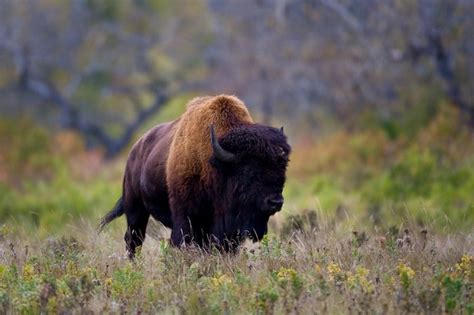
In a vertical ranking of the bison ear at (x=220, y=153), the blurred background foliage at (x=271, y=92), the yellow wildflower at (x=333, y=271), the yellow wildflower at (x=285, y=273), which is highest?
the blurred background foliage at (x=271, y=92)

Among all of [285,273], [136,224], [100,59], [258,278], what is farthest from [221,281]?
[100,59]

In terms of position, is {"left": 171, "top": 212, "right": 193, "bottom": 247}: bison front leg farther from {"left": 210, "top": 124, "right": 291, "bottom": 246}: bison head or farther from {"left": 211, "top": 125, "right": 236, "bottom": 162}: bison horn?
{"left": 211, "top": 125, "right": 236, "bottom": 162}: bison horn

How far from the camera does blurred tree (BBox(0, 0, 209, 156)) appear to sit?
43.1 m

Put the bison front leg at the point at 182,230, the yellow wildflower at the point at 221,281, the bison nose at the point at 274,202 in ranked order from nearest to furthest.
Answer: the yellow wildflower at the point at 221,281, the bison nose at the point at 274,202, the bison front leg at the point at 182,230

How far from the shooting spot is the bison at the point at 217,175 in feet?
31.4

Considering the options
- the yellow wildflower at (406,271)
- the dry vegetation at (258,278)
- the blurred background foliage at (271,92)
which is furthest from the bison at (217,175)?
the blurred background foliage at (271,92)

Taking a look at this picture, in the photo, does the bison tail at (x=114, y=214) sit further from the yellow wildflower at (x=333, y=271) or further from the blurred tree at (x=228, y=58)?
the blurred tree at (x=228, y=58)

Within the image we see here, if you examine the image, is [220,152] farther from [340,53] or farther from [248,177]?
[340,53]

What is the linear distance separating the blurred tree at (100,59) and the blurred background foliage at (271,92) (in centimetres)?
7

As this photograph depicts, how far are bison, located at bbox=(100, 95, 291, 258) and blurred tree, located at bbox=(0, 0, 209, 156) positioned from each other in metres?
32.6

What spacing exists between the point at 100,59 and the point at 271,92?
36.5ft

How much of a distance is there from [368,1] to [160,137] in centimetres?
1841

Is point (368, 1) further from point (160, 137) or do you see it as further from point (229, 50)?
point (160, 137)

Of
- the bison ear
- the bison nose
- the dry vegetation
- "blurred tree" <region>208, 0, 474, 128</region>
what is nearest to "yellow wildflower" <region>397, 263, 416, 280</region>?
the dry vegetation
